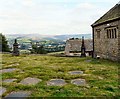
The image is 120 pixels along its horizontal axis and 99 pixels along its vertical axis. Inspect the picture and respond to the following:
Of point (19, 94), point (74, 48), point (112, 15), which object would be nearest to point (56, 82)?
point (19, 94)

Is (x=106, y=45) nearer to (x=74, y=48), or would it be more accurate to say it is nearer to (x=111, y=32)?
(x=111, y=32)

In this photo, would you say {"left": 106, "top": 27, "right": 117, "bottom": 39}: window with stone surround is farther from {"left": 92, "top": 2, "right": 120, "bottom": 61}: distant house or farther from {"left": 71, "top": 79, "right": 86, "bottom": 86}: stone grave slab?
{"left": 71, "top": 79, "right": 86, "bottom": 86}: stone grave slab

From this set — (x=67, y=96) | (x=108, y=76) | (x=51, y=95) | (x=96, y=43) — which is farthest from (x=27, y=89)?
(x=96, y=43)

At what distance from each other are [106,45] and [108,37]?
803 millimetres

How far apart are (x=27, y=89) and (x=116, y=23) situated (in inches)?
451

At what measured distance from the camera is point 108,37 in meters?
19.8

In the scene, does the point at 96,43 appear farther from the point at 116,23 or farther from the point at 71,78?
the point at 71,78

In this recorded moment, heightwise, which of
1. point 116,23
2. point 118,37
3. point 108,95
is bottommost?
point 108,95

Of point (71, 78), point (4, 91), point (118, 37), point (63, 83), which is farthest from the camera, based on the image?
point (118, 37)

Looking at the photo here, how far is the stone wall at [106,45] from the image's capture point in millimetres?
17469

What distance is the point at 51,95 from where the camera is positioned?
740 centimetres

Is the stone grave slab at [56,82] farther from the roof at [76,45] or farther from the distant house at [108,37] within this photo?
the roof at [76,45]

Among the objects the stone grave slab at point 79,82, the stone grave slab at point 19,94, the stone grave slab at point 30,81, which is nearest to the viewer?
the stone grave slab at point 19,94

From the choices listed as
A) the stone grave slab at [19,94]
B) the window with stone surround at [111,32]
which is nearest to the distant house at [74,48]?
the window with stone surround at [111,32]
